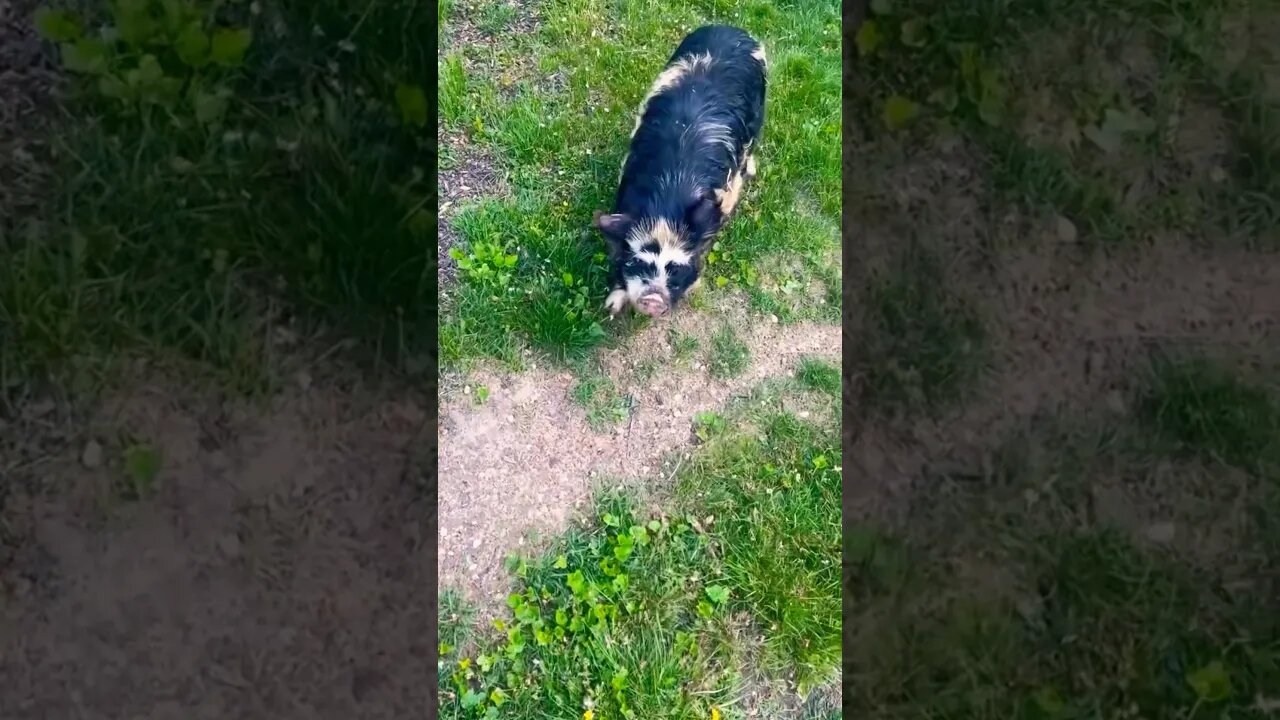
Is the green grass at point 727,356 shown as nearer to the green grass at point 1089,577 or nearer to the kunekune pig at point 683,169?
the kunekune pig at point 683,169

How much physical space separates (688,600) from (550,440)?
0.68m


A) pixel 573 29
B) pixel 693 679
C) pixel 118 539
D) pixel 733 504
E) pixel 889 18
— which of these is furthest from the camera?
pixel 573 29

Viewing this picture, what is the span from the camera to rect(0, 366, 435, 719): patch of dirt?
94.9 inches

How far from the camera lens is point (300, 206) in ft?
8.79

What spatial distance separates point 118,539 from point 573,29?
233 cm

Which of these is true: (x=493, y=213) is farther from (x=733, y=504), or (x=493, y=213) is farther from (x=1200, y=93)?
(x=1200, y=93)

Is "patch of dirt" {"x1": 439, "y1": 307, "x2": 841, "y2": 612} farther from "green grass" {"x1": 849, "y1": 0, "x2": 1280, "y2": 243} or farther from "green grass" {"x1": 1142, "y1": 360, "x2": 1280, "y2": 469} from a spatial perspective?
"green grass" {"x1": 1142, "y1": 360, "x2": 1280, "y2": 469}

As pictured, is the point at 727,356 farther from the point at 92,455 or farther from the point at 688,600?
the point at 92,455

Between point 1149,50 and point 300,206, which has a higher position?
point 1149,50

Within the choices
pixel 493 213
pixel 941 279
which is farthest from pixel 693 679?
pixel 493 213

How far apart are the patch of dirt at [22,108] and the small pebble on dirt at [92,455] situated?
28.1 inches

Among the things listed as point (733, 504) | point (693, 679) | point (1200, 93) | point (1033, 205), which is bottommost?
point (693, 679)

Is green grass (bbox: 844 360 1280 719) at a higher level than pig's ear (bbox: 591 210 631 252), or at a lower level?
lower

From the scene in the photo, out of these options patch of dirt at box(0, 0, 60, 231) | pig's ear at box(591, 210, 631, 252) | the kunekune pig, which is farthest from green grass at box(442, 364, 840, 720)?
patch of dirt at box(0, 0, 60, 231)
